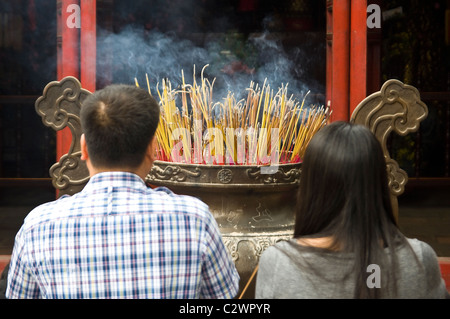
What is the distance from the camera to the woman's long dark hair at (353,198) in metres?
1.18

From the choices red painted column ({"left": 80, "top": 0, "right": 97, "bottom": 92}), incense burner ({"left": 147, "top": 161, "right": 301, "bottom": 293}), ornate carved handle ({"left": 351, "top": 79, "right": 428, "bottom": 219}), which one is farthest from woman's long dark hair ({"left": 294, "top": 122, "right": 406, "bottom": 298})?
red painted column ({"left": 80, "top": 0, "right": 97, "bottom": 92})

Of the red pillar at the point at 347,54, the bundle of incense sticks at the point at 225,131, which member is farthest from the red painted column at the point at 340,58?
the bundle of incense sticks at the point at 225,131

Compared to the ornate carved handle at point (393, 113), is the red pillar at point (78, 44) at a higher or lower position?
higher

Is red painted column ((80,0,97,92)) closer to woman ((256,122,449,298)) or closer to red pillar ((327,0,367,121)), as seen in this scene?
red pillar ((327,0,367,121))

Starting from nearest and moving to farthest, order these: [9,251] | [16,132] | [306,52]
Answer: [9,251], [306,52], [16,132]

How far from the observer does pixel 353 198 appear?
120cm

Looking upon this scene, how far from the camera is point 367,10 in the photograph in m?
2.83

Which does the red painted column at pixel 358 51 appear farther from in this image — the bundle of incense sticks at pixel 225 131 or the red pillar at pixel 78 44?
the red pillar at pixel 78 44

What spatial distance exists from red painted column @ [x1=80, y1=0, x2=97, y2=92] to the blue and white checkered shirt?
1.80m

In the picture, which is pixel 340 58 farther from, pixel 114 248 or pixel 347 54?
pixel 114 248

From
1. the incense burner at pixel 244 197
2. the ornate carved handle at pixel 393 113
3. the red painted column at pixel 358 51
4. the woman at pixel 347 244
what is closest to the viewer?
the woman at pixel 347 244

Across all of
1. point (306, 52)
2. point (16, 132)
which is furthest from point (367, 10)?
point (16, 132)

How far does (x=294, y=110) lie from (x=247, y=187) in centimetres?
33

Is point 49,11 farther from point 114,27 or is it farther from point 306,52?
point 306,52
